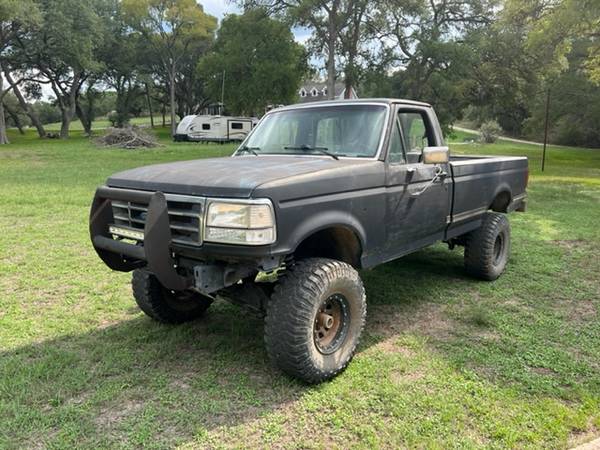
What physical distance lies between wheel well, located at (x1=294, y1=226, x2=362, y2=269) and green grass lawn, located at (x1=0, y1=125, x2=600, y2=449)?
2.57 feet

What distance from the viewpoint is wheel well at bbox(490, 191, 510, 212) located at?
239 inches

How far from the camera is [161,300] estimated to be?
423 centimetres

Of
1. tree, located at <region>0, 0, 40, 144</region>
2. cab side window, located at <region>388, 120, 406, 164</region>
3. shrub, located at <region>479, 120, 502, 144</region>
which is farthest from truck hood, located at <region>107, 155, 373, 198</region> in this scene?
shrub, located at <region>479, 120, 502, 144</region>

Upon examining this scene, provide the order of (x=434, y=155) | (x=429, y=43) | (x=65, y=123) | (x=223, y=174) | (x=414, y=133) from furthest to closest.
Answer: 1. (x=65, y=123)
2. (x=429, y=43)
3. (x=414, y=133)
4. (x=434, y=155)
5. (x=223, y=174)

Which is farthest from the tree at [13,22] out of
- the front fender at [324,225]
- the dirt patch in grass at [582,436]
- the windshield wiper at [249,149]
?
the dirt patch in grass at [582,436]

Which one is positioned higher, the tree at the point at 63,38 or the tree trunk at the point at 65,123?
the tree at the point at 63,38

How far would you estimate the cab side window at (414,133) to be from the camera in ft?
14.3

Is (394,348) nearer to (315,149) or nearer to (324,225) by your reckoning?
(324,225)

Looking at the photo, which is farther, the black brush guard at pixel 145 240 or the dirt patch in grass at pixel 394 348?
the dirt patch in grass at pixel 394 348

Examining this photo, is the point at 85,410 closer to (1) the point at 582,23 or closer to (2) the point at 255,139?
(2) the point at 255,139

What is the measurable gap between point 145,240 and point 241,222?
2.07ft

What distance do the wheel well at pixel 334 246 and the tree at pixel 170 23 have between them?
141 ft

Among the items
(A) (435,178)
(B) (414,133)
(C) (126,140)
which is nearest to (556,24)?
(B) (414,133)

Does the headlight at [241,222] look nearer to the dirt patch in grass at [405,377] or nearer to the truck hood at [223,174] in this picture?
the truck hood at [223,174]
